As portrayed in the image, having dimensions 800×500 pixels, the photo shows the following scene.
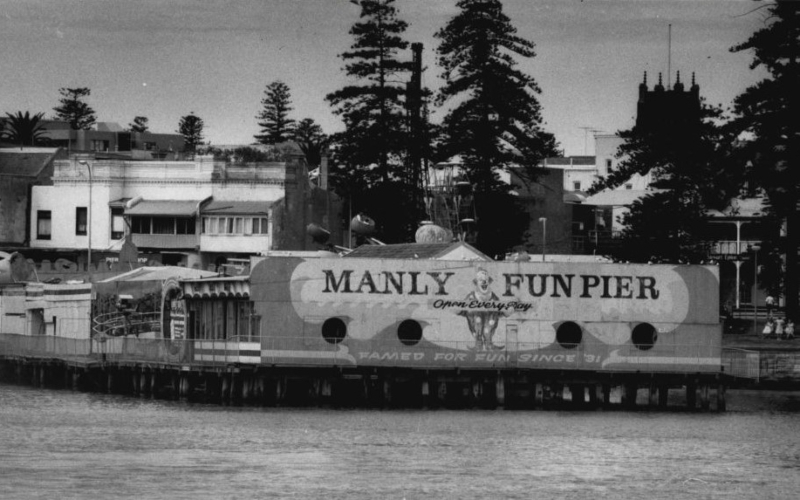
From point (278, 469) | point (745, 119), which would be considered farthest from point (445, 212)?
point (278, 469)

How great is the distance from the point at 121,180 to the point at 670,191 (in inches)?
1337

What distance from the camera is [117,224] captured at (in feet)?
357

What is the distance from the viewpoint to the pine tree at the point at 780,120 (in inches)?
3243

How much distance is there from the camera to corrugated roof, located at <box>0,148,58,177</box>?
4498 inches

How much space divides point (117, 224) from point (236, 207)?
7.40 metres

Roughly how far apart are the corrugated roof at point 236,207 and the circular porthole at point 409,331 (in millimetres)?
43659

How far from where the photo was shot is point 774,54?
271ft

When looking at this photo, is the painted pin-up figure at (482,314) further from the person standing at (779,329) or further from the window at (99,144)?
the window at (99,144)

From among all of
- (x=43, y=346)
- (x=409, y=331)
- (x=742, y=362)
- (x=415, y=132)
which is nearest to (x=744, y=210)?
(x=415, y=132)

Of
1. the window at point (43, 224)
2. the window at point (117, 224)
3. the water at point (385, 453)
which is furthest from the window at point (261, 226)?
the water at point (385, 453)

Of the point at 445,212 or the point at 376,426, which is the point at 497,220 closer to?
the point at 445,212

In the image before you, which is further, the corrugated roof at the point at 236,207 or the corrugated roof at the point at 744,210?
the corrugated roof at the point at 236,207

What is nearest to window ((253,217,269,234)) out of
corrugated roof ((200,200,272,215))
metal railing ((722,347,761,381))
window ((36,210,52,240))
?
corrugated roof ((200,200,272,215))

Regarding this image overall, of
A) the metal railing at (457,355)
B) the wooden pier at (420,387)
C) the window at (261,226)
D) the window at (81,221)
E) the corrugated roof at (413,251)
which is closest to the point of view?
the metal railing at (457,355)
